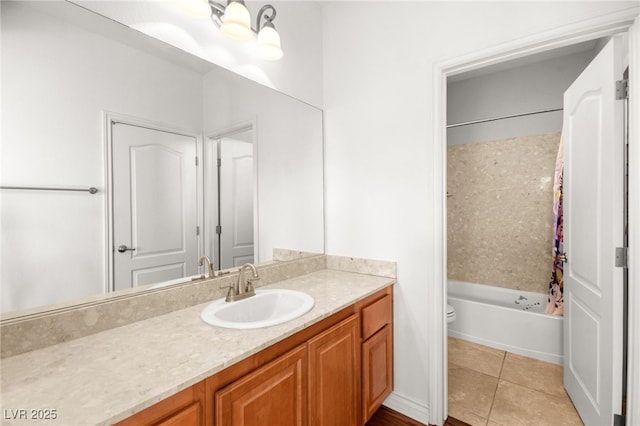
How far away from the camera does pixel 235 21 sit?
1350 mm

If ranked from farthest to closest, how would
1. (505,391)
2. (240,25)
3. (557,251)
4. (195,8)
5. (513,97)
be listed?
(513,97) → (557,251) → (505,391) → (240,25) → (195,8)

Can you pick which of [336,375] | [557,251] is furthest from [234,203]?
[557,251]

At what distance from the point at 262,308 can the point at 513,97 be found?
313 centimetres

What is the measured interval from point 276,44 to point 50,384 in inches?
66.5

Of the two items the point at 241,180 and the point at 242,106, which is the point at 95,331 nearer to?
the point at 241,180

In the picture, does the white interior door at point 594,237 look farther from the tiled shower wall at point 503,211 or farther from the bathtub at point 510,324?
the tiled shower wall at point 503,211

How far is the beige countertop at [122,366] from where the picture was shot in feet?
2.15

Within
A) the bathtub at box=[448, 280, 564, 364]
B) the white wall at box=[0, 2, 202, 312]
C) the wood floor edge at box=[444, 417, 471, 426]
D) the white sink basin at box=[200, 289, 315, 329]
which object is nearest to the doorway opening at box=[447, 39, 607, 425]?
the bathtub at box=[448, 280, 564, 364]

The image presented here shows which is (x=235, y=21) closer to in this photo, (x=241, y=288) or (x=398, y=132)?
(x=398, y=132)

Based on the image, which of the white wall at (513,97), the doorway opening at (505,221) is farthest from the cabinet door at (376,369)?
the white wall at (513,97)

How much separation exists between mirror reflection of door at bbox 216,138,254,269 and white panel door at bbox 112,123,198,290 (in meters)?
0.16

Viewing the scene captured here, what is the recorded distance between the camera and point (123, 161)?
1172 millimetres

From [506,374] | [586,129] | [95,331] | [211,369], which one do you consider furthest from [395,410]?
[586,129]

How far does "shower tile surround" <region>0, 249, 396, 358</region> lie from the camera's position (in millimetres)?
905
